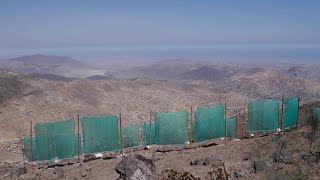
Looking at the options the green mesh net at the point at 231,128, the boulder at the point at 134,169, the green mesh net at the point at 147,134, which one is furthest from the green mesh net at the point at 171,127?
the boulder at the point at 134,169

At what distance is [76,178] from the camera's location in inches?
500

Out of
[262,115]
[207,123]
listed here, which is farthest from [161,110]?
[207,123]

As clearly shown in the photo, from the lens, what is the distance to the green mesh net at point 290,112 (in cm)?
1833

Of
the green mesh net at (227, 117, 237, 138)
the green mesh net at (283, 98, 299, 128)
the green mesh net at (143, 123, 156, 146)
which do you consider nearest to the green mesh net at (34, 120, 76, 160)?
the green mesh net at (143, 123, 156, 146)

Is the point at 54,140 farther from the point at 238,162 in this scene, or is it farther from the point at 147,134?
the point at 238,162

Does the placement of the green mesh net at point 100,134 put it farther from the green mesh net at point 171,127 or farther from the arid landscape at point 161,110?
the green mesh net at point 171,127

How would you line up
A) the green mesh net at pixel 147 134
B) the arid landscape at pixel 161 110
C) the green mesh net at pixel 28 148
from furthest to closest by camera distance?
the green mesh net at pixel 147 134, the green mesh net at pixel 28 148, the arid landscape at pixel 161 110

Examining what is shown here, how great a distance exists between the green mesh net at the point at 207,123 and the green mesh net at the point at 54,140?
16.2 ft

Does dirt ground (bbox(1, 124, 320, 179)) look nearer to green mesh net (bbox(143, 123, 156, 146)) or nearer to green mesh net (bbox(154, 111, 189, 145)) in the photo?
green mesh net (bbox(143, 123, 156, 146))

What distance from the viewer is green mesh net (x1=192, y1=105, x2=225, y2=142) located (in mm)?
16344

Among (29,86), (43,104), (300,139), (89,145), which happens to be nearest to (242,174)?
(300,139)

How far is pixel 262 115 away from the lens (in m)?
17.5

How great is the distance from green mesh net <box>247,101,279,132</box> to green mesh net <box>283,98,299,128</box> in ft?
2.67

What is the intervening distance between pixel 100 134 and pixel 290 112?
8.84m
